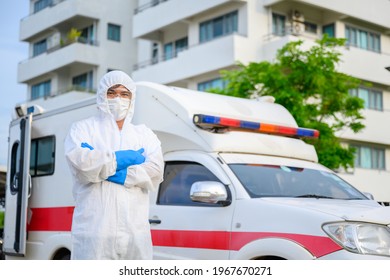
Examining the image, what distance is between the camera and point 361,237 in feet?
13.7

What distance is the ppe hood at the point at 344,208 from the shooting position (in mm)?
4277

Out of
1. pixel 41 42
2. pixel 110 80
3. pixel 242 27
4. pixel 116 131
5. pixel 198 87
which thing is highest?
pixel 242 27

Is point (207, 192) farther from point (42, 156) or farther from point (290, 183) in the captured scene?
point (42, 156)

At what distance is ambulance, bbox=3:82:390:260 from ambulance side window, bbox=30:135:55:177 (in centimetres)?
1

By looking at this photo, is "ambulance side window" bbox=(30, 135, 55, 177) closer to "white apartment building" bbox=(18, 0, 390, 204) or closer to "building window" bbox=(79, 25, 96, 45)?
"white apartment building" bbox=(18, 0, 390, 204)

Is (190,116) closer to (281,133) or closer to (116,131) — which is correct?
(281,133)

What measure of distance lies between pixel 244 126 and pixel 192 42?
14.0 meters

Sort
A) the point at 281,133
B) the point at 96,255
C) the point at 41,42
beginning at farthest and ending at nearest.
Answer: the point at 41,42 < the point at 281,133 < the point at 96,255

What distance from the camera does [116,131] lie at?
3.91 m

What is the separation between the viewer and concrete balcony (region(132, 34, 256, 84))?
16.9 m

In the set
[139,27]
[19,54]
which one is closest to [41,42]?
[19,54]

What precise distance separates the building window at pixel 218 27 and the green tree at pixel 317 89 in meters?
5.48

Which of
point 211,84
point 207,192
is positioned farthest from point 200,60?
point 207,192

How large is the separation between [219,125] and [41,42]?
377cm
